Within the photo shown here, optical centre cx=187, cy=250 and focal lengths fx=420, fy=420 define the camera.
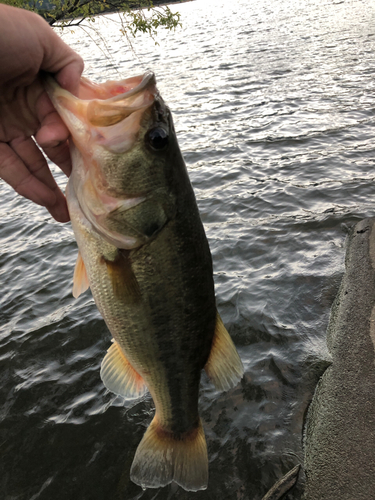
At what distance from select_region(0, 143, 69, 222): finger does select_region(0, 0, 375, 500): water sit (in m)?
2.58

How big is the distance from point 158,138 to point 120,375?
4.88 ft

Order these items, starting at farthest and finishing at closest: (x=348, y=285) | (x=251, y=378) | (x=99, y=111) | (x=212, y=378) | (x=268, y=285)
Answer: (x=268, y=285), (x=348, y=285), (x=251, y=378), (x=212, y=378), (x=99, y=111)

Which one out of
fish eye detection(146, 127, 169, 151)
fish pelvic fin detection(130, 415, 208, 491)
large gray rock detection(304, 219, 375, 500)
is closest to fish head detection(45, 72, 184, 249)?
fish eye detection(146, 127, 169, 151)

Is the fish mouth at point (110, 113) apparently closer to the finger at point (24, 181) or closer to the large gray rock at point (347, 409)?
the finger at point (24, 181)

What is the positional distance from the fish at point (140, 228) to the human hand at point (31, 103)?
116mm

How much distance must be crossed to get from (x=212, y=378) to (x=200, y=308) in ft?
1.73

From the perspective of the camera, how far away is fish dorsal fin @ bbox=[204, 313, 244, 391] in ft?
8.44

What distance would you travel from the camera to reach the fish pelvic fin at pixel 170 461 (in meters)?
2.62

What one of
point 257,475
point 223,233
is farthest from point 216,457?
point 223,233

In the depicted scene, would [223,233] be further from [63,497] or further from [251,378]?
[63,497]

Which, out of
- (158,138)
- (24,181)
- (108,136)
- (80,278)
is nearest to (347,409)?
(80,278)

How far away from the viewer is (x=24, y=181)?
2713mm

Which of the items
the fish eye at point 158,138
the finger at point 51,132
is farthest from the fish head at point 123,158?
the finger at point 51,132

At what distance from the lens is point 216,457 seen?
3.89 meters
